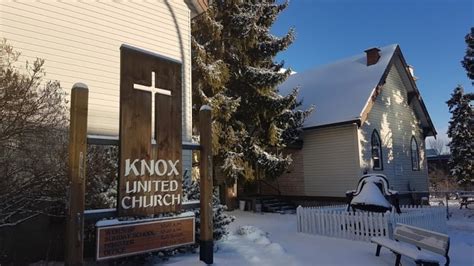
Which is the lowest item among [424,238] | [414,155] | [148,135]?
[424,238]

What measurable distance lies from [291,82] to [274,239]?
60.4ft

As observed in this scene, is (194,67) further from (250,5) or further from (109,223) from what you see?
(109,223)

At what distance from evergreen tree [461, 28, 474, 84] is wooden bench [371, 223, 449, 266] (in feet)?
52.4

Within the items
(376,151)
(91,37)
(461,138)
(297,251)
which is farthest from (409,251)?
(461,138)

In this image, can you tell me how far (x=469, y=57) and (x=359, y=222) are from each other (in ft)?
48.8

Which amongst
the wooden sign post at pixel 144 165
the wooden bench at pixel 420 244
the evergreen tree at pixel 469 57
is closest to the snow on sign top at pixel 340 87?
the evergreen tree at pixel 469 57

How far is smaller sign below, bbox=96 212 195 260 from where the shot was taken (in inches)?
220

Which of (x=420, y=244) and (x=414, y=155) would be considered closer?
(x=420, y=244)

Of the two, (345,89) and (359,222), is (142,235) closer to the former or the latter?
(359,222)

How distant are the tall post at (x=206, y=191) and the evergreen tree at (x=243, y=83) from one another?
8379 millimetres

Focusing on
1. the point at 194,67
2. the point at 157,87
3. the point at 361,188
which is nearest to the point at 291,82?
the point at 194,67

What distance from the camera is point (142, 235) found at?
601 cm

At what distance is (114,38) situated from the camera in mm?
11281

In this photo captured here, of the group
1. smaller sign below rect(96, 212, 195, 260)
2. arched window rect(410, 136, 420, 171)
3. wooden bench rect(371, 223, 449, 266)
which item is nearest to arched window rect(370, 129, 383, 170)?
arched window rect(410, 136, 420, 171)
